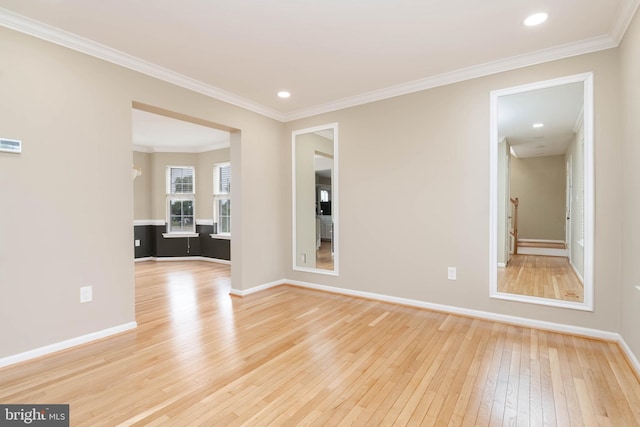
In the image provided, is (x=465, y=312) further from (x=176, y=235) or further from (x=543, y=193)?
(x=176, y=235)

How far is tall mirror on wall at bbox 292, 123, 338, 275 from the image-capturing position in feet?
14.6

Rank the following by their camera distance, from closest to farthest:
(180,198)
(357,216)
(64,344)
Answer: (64,344) → (357,216) → (180,198)

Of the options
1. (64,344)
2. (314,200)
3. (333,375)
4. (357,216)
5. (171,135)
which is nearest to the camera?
(333,375)

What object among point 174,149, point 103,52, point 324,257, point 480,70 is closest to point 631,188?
point 480,70

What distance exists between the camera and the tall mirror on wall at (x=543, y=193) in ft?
8.96

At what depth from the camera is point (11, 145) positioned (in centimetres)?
224

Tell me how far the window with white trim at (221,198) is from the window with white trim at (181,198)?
2.16 feet

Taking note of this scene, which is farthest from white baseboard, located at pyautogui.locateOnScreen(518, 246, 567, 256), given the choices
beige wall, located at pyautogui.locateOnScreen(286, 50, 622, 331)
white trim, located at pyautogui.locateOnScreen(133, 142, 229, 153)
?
white trim, located at pyautogui.locateOnScreen(133, 142, 229, 153)

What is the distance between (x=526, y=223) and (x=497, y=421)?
2.49 meters

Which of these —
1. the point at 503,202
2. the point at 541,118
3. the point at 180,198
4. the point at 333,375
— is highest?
the point at 541,118

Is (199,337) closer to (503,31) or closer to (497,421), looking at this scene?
(497,421)

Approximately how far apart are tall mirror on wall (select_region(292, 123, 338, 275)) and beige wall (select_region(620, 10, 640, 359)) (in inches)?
112

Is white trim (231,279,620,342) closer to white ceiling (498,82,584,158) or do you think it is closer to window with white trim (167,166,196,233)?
white ceiling (498,82,584,158)

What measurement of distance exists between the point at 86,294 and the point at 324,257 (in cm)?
282
